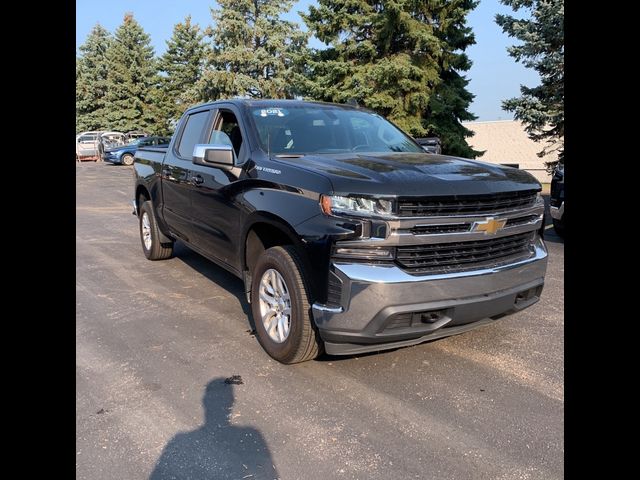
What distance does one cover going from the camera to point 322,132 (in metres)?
4.46

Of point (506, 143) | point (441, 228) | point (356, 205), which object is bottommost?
point (441, 228)

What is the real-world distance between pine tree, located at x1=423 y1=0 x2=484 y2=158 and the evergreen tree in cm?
553

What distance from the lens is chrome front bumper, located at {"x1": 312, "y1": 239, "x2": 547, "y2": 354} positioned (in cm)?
295

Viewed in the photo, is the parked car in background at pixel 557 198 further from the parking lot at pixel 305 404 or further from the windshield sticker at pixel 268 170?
the windshield sticker at pixel 268 170

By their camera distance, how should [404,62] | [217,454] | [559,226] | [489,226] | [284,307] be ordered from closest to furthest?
[217,454] < [489,226] < [284,307] < [559,226] < [404,62]

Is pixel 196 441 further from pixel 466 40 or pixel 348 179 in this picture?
pixel 466 40

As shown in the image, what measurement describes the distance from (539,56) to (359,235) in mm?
14160

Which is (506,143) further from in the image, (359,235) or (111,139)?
(359,235)

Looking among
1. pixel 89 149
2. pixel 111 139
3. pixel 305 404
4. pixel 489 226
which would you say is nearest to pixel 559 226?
pixel 489 226

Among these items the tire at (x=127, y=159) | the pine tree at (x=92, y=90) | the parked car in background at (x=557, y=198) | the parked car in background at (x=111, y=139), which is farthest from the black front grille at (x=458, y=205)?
the pine tree at (x=92, y=90)

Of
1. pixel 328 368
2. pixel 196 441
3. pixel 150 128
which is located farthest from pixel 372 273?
pixel 150 128

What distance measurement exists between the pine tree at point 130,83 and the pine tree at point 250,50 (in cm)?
1066

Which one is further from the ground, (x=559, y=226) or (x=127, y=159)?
(x=127, y=159)

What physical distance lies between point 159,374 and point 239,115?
2197 millimetres
